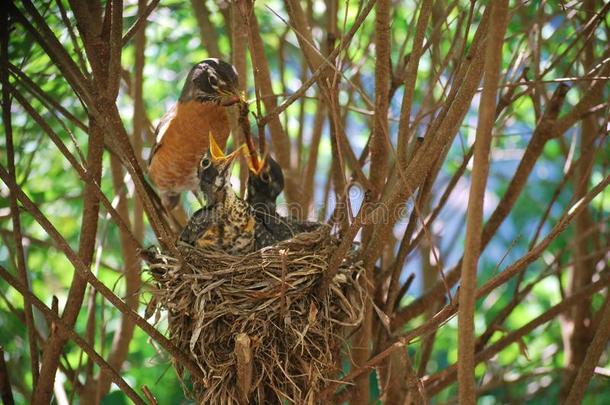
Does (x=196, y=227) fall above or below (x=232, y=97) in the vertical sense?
below

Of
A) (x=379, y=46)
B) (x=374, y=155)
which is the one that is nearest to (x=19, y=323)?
(x=374, y=155)

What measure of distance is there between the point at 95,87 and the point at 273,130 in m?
1.15

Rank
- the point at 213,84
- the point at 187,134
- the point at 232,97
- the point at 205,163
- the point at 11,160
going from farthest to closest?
1. the point at 187,134
2. the point at 213,84
3. the point at 232,97
4. the point at 205,163
5. the point at 11,160

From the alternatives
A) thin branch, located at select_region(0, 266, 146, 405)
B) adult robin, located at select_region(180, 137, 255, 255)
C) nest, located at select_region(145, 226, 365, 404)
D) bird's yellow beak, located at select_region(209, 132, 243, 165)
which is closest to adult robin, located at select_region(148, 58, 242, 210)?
bird's yellow beak, located at select_region(209, 132, 243, 165)

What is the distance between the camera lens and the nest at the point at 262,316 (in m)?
2.79

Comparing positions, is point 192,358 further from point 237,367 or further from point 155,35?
point 155,35

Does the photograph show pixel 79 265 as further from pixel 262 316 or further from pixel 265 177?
pixel 265 177

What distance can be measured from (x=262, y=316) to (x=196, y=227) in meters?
0.77

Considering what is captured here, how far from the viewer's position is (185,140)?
14.6 feet

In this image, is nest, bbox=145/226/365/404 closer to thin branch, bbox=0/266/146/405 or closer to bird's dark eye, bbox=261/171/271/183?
thin branch, bbox=0/266/146/405

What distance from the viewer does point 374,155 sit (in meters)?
3.14

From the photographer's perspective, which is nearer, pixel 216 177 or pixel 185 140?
pixel 216 177

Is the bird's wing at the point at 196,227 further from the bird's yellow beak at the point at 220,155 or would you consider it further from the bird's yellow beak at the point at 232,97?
the bird's yellow beak at the point at 232,97

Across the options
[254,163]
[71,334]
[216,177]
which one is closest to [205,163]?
[216,177]
